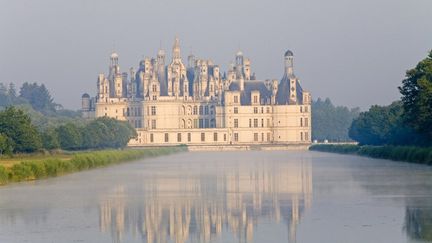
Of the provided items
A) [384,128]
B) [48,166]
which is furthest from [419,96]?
[384,128]

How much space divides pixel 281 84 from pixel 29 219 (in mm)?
130057

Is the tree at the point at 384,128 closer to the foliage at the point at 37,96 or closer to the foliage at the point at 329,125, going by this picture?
the foliage at the point at 329,125

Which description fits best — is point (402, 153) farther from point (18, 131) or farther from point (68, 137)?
point (68, 137)

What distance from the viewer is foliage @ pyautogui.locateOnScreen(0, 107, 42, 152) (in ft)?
190

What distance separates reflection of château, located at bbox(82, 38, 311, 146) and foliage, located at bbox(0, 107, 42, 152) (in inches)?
3316

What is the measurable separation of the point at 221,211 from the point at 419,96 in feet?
103

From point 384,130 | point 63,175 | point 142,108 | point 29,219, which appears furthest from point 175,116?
point 29,219

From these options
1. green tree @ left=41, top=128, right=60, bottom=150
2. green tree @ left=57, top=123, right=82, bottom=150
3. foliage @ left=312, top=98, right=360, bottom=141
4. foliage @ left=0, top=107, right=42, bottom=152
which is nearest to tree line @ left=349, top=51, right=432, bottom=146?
foliage @ left=0, top=107, right=42, bottom=152

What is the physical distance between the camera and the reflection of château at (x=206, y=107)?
149875 millimetres

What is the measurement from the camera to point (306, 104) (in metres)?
151

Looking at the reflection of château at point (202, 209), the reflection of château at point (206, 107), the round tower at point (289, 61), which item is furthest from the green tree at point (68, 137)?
the round tower at point (289, 61)

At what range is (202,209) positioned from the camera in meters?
25.4

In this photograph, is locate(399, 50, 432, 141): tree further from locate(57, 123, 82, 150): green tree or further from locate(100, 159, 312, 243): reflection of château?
locate(57, 123, 82, 150): green tree

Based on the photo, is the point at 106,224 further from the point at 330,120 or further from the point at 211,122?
the point at 330,120
